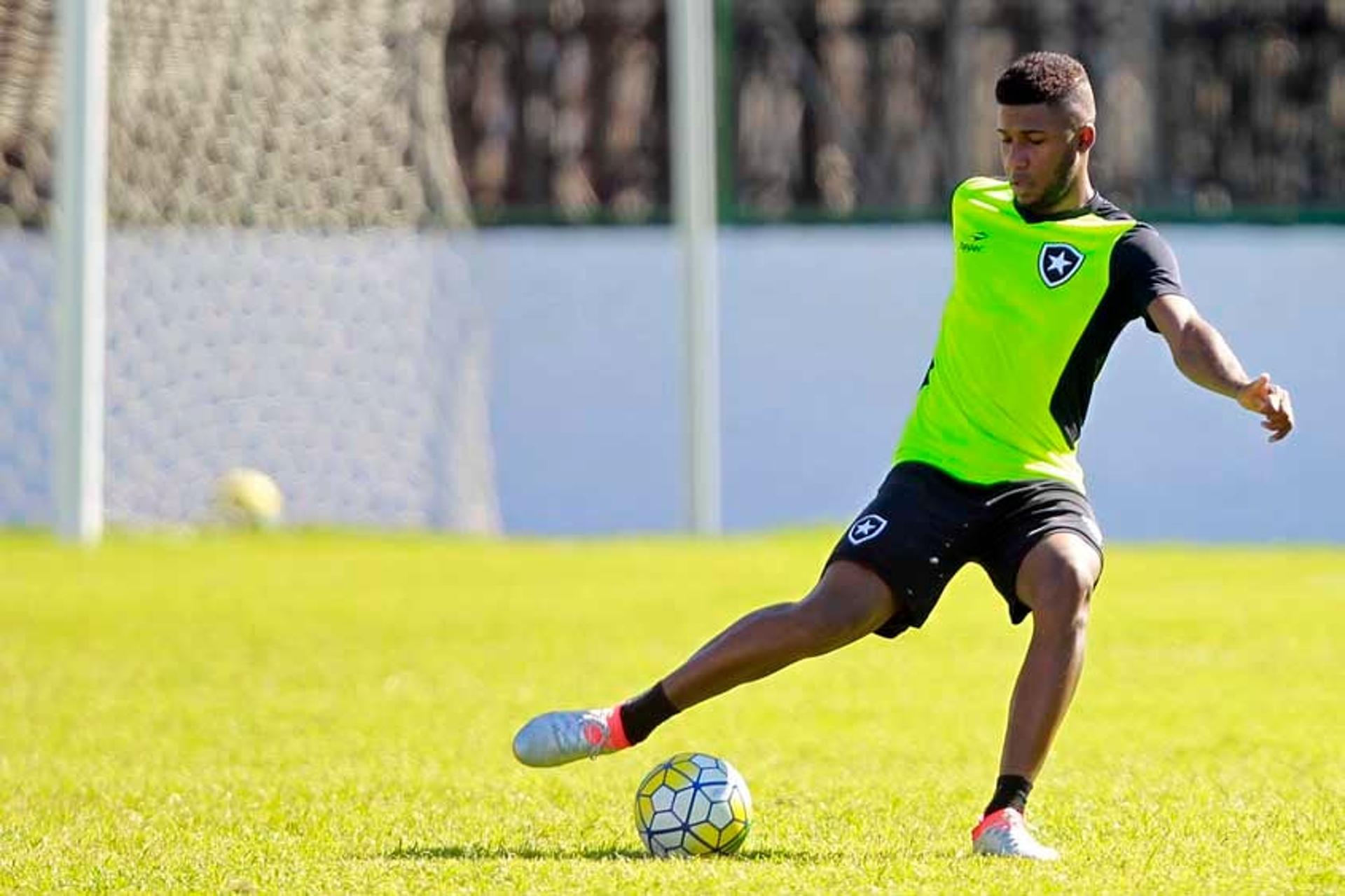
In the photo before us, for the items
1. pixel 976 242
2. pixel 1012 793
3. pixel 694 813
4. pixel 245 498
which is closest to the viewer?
pixel 1012 793

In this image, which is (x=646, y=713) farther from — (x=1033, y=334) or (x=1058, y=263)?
(x=1058, y=263)

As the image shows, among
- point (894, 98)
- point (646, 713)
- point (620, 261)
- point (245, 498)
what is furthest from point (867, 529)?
point (894, 98)

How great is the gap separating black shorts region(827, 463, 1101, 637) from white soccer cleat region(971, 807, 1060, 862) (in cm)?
54

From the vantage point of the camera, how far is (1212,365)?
20.0 ft

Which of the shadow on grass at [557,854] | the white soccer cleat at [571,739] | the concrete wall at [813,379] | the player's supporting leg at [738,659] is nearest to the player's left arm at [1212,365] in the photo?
the player's supporting leg at [738,659]

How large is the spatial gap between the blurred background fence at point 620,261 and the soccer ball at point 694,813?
37.8 feet

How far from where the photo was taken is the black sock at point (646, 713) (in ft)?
21.7

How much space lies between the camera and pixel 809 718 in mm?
10070

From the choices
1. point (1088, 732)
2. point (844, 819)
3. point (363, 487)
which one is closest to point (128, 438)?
point (363, 487)

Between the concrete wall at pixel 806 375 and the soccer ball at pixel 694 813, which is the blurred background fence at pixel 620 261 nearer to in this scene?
the concrete wall at pixel 806 375

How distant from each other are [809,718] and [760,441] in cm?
1006

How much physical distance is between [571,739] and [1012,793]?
3.85ft

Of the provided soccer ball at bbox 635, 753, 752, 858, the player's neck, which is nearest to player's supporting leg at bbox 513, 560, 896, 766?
soccer ball at bbox 635, 753, 752, 858

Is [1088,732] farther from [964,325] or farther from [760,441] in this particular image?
[760,441]
